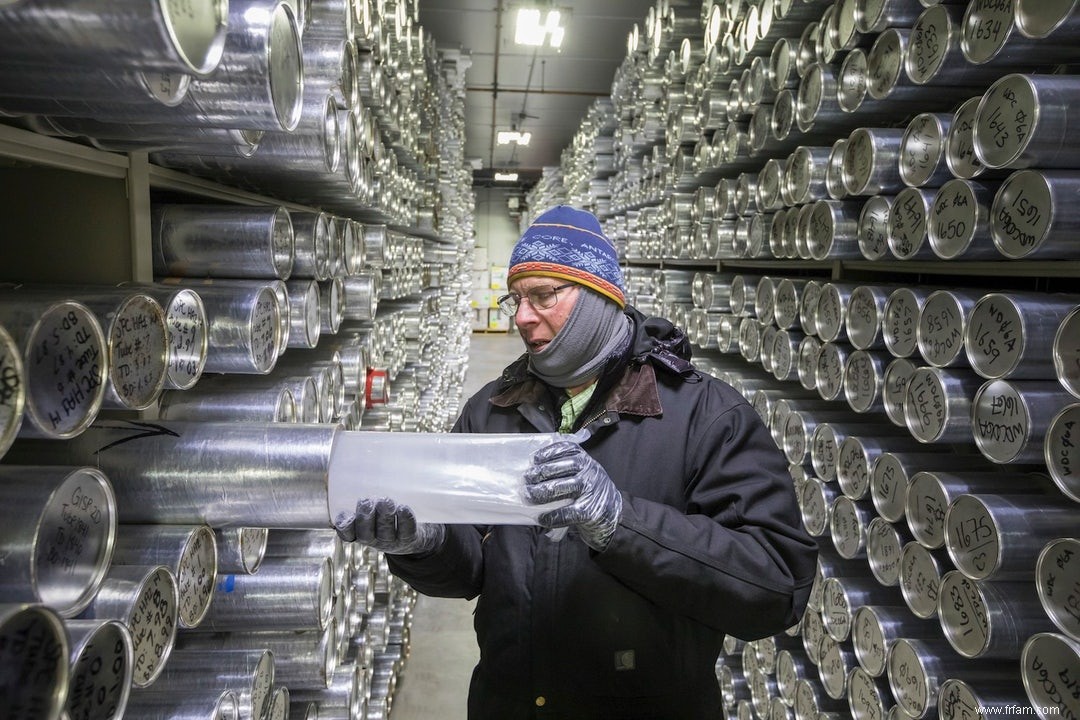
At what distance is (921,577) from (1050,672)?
1.81 ft

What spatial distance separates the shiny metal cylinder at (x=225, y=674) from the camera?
5.04ft

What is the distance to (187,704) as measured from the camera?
55.4 inches

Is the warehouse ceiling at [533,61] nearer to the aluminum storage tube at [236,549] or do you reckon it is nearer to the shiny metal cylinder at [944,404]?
the shiny metal cylinder at [944,404]

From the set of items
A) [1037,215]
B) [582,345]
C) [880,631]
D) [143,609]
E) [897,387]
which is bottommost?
[880,631]

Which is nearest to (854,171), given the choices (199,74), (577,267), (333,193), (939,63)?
(939,63)

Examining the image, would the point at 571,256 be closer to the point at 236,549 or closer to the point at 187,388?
the point at 187,388

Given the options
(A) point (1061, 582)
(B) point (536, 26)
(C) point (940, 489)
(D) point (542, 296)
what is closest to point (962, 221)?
(C) point (940, 489)

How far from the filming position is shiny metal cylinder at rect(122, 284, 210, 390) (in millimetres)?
1256

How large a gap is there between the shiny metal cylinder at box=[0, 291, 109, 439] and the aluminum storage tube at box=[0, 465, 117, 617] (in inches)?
2.5

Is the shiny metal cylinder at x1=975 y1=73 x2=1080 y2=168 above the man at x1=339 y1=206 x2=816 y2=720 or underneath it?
above

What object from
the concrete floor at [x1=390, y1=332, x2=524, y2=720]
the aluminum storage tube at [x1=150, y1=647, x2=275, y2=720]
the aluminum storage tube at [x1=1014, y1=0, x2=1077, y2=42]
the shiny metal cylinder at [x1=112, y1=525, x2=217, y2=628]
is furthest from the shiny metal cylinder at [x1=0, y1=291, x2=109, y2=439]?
the concrete floor at [x1=390, y1=332, x2=524, y2=720]

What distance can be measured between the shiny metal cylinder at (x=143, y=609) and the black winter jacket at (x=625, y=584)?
603mm

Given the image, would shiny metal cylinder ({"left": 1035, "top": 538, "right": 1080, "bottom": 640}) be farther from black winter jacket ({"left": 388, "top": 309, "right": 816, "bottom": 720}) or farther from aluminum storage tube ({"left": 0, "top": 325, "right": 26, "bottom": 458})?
aluminum storage tube ({"left": 0, "top": 325, "right": 26, "bottom": 458})

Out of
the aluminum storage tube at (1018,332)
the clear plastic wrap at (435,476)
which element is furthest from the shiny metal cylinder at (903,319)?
the clear plastic wrap at (435,476)
